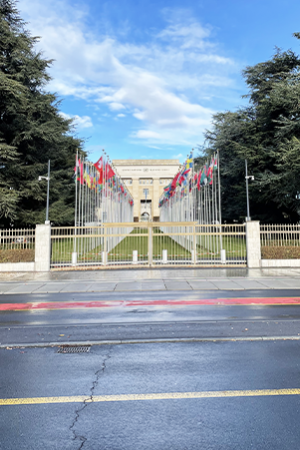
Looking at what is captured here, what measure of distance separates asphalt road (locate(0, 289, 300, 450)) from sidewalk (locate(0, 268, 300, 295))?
409cm

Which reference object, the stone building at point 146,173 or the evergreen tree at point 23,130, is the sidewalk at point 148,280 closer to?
the evergreen tree at point 23,130

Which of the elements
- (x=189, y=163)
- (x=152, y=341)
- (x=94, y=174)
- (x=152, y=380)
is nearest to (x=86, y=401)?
(x=152, y=380)

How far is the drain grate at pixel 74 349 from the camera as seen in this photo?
6121 millimetres

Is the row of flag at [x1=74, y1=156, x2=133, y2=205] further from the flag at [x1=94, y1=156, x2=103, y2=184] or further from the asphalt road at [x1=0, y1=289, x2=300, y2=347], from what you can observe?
the asphalt road at [x1=0, y1=289, x2=300, y2=347]

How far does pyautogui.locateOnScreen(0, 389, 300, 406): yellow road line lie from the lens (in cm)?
416

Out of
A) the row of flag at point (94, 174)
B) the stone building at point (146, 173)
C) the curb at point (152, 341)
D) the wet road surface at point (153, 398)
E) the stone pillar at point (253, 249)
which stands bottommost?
the wet road surface at point (153, 398)

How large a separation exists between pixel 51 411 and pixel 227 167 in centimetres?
4242

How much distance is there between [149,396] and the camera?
168 inches

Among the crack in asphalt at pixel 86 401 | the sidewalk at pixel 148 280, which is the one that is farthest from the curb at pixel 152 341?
the sidewalk at pixel 148 280

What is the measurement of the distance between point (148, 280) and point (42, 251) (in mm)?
7093

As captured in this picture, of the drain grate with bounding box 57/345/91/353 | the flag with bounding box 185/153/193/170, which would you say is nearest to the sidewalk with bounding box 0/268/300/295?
the drain grate with bounding box 57/345/91/353

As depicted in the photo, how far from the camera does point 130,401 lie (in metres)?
4.13

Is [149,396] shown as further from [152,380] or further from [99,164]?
[99,164]

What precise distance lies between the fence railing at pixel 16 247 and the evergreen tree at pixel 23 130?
817 centimetres
